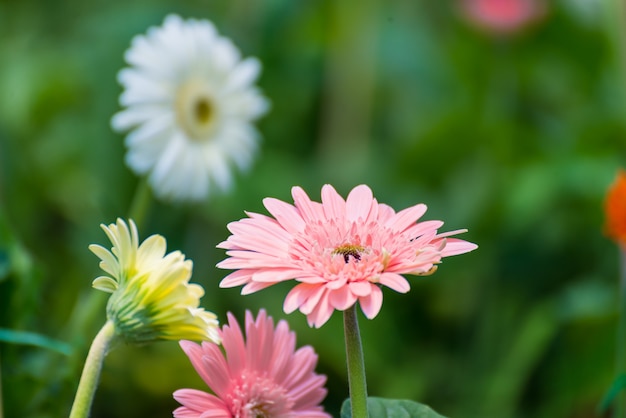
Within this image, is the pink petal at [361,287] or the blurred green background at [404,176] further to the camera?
the blurred green background at [404,176]

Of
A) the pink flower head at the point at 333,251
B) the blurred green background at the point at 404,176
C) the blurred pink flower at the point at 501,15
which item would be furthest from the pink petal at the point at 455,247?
the blurred pink flower at the point at 501,15

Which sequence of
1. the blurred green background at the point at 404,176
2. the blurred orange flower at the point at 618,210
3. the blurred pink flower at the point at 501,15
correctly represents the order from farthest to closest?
1. the blurred pink flower at the point at 501,15
2. the blurred green background at the point at 404,176
3. the blurred orange flower at the point at 618,210

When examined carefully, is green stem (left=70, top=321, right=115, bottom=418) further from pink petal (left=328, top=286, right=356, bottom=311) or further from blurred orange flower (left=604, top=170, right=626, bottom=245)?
blurred orange flower (left=604, top=170, right=626, bottom=245)

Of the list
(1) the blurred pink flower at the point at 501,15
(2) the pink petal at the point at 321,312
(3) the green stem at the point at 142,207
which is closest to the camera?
(2) the pink petal at the point at 321,312

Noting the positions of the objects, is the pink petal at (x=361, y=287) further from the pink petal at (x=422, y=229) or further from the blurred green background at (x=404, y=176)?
the blurred green background at (x=404, y=176)

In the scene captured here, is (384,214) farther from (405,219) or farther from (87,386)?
(87,386)

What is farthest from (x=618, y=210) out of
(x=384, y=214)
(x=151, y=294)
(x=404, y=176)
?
(x=404, y=176)

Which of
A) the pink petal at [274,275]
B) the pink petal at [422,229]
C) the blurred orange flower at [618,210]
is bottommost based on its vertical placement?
the pink petal at [274,275]
